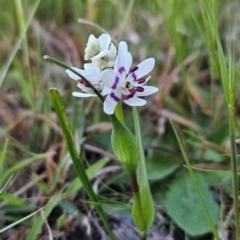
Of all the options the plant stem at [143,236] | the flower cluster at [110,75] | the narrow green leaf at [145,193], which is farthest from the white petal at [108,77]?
the plant stem at [143,236]

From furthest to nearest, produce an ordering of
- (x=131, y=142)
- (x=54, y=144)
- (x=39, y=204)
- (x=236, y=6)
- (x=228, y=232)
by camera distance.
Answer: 1. (x=236, y=6)
2. (x=54, y=144)
3. (x=39, y=204)
4. (x=228, y=232)
5. (x=131, y=142)

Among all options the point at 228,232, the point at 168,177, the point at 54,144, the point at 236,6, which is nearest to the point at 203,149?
the point at 168,177

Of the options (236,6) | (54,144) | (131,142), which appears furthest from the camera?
(236,6)

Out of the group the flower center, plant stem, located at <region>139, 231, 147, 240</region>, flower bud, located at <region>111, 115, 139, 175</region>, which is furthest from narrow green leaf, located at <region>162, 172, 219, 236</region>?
the flower center

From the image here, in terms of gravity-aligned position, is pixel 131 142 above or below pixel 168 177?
above

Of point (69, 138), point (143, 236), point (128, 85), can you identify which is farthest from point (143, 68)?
point (143, 236)

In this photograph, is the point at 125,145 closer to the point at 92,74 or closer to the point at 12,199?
the point at 92,74

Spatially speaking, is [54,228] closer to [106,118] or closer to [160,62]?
[106,118]
